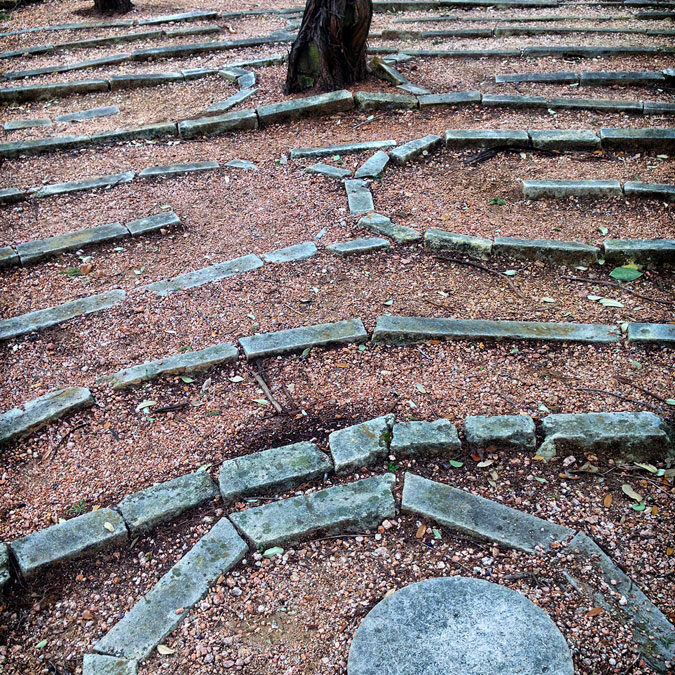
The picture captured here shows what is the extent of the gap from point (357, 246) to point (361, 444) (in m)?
1.97

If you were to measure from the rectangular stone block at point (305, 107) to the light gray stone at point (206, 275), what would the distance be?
2.61 metres

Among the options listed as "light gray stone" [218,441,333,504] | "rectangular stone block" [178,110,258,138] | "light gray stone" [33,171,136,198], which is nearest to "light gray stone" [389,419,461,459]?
"light gray stone" [218,441,333,504]

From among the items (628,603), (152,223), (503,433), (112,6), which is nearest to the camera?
(628,603)

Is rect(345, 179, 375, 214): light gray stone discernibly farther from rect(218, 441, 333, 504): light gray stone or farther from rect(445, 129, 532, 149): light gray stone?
rect(218, 441, 333, 504): light gray stone

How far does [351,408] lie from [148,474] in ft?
3.56

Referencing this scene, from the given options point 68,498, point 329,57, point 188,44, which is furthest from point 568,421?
point 188,44

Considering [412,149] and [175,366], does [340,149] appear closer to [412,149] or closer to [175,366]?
[412,149]

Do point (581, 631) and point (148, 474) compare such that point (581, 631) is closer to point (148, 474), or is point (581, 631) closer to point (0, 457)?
point (148, 474)

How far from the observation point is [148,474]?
3.18 m

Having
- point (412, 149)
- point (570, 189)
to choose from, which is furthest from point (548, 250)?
point (412, 149)

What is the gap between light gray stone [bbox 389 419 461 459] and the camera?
318cm

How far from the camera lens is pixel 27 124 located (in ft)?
22.6

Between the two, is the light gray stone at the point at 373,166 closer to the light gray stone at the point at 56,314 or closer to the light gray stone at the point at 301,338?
the light gray stone at the point at 301,338

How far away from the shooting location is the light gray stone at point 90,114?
705 centimetres
